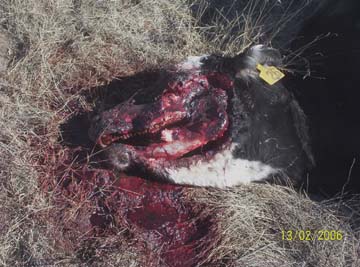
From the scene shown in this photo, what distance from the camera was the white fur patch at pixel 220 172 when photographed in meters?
3.39

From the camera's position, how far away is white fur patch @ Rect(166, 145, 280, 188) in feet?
11.1

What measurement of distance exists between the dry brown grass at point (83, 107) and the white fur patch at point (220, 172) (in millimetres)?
78

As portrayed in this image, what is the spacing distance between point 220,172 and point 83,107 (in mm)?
1232

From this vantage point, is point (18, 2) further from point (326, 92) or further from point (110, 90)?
point (326, 92)

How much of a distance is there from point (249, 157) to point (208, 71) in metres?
0.76

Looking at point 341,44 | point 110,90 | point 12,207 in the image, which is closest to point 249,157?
point 341,44

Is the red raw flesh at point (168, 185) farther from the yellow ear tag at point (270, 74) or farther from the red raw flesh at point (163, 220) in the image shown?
the yellow ear tag at point (270, 74)

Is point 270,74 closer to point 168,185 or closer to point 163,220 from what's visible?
point 168,185

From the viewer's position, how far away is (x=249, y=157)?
3.47m

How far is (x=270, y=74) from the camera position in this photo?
12.1ft

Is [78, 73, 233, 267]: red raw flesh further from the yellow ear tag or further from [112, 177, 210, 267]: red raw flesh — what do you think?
the yellow ear tag

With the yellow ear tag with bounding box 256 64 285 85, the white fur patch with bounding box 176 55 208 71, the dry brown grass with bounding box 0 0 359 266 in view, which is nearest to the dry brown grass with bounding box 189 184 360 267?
the dry brown grass with bounding box 0 0 359 266

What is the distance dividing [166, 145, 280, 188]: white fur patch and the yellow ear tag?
0.59 m

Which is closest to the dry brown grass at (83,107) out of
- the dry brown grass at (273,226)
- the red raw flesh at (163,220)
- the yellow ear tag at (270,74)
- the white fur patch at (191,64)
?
the dry brown grass at (273,226)
